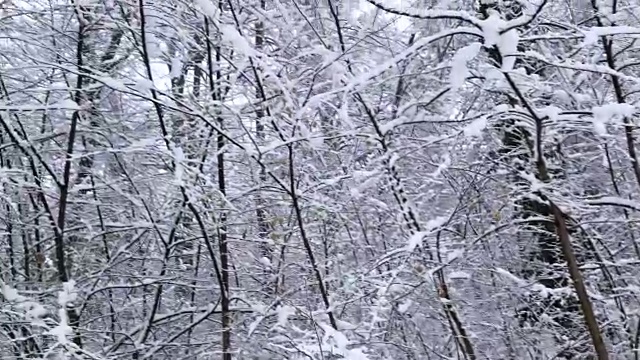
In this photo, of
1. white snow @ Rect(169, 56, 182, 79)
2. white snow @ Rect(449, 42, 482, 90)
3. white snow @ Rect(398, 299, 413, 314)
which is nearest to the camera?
white snow @ Rect(449, 42, 482, 90)

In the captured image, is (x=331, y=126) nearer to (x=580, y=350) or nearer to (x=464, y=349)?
(x=464, y=349)

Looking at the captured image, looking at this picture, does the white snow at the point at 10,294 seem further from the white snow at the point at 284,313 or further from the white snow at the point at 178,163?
the white snow at the point at 284,313

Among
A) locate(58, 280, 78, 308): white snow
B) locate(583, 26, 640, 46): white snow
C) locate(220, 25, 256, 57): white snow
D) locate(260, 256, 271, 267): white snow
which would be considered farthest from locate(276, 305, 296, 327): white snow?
locate(583, 26, 640, 46): white snow

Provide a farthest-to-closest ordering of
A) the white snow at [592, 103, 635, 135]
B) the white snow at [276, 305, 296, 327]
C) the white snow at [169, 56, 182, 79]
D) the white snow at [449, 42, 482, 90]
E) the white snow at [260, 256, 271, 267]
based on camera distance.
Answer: the white snow at [260, 256, 271, 267] < the white snow at [169, 56, 182, 79] < the white snow at [276, 305, 296, 327] < the white snow at [592, 103, 635, 135] < the white snow at [449, 42, 482, 90]

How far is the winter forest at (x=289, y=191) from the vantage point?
3662 mm

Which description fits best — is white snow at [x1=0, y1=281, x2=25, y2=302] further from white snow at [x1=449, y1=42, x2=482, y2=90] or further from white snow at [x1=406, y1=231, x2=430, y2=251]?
white snow at [x1=449, y1=42, x2=482, y2=90]

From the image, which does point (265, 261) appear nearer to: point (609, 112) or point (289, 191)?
point (289, 191)

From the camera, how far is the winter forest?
12.0 feet

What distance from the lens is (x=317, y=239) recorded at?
4719 millimetres

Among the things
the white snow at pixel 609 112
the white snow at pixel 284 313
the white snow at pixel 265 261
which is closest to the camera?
the white snow at pixel 609 112

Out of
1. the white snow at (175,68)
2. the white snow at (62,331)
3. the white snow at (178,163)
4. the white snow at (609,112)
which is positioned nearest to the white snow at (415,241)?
the white snow at (609,112)

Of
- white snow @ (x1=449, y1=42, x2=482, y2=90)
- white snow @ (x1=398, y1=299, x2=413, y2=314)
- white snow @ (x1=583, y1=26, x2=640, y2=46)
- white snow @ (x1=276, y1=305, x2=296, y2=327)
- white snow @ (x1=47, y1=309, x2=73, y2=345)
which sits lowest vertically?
white snow @ (x1=398, y1=299, x2=413, y2=314)

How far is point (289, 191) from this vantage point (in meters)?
3.91

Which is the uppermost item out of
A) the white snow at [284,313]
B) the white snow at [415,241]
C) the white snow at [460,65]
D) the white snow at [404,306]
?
the white snow at [460,65]
